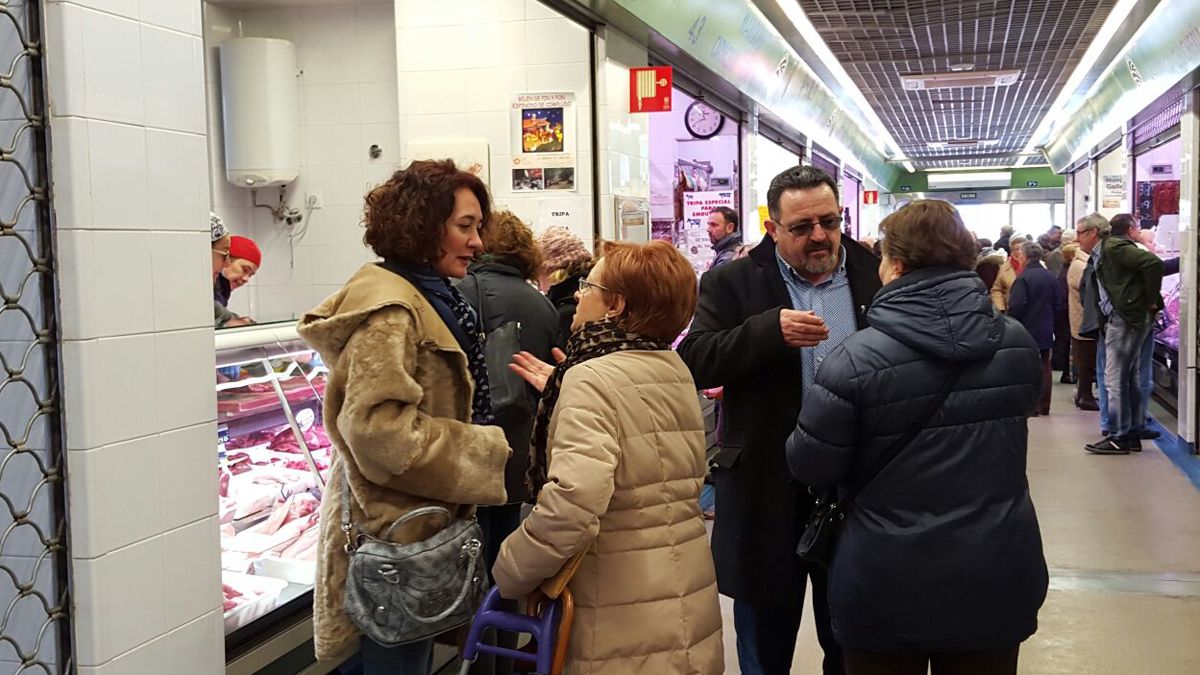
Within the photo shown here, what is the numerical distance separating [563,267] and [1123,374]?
5.68 m

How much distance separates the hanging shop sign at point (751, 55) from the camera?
6668 millimetres

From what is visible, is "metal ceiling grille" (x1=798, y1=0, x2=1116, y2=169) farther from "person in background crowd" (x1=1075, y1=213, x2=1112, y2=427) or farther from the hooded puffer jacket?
the hooded puffer jacket

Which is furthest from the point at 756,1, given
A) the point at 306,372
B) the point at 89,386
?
the point at 89,386

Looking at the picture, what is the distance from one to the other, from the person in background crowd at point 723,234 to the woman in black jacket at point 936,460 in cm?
500

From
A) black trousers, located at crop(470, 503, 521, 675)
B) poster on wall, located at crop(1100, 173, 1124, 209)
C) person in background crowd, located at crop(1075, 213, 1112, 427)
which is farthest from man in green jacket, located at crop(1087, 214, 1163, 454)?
poster on wall, located at crop(1100, 173, 1124, 209)

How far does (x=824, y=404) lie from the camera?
235cm

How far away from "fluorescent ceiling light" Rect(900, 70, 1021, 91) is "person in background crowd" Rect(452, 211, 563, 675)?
9.95 m

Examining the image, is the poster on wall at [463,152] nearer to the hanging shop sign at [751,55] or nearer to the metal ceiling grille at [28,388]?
the hanging shop sign at [751,55]

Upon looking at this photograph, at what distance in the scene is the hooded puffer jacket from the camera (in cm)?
231

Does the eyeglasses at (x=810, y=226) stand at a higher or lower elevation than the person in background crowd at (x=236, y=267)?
higher

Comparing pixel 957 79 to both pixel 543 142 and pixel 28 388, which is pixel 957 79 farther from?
pixel 28 388

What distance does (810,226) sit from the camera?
9.11 feet

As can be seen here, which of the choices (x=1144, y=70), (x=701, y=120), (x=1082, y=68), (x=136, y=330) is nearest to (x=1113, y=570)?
(x=136, y=330)

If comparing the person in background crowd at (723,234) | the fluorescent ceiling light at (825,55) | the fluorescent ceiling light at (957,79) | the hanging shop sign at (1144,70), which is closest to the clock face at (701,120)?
the fluorescent ceiling light at (825,55)
